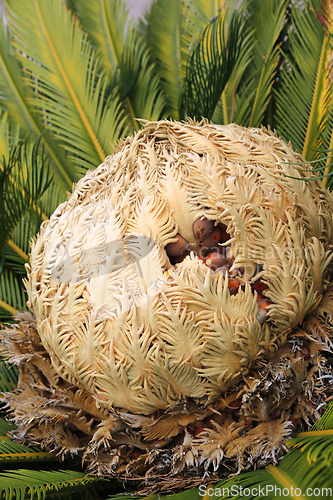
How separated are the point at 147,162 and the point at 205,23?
3.17 feet

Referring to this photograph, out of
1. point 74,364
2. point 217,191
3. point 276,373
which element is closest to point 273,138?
point 217,191

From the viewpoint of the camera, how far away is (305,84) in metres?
1.52

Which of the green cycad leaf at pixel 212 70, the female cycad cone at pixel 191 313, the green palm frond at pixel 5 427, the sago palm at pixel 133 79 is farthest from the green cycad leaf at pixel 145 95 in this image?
the green palm frond at pixel 5 427

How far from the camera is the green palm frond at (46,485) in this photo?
790 millimetres

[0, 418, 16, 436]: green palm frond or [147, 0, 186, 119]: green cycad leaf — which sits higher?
[147, 0, 186, 119]: green cycad leaf

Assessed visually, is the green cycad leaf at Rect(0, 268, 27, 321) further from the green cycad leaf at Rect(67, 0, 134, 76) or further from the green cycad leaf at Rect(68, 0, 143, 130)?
the green cycad leaf at Rect(67, 0, 134, 76)

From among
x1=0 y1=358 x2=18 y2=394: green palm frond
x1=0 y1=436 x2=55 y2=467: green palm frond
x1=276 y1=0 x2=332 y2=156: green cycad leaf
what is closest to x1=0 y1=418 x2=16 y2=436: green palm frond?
x1=0 y1=436 x2=55 y2=467: green palm frond

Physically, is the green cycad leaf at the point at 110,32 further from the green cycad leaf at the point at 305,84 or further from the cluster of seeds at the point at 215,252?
the cluster of seeds at the point at 215,252

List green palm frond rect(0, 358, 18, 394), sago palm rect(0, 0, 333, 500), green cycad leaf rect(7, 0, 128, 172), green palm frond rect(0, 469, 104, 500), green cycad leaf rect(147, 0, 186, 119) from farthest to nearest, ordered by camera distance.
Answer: green cycad leaf rect(147, 0, 186, 119) < green cycad leaf rect(7, 0, 128, 172) < sago palm rect(0, 0, 333, 500) < green palm frond rect(0, 358, 18, 394) < green palm frond rect(0, 469, 104, 500)

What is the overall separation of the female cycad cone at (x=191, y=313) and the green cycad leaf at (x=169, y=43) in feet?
2.79

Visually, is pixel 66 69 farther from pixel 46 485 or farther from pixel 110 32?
pixel 46 485

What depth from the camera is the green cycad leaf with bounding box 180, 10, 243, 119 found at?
4.46ft

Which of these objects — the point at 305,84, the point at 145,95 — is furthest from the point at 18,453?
the point at 305,84

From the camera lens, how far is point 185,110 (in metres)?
1.54
